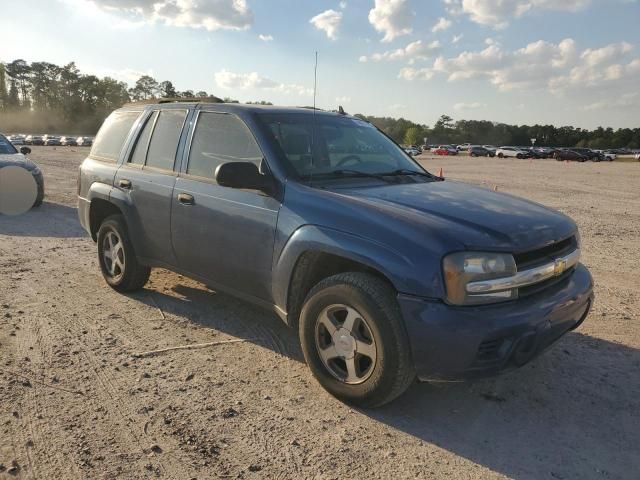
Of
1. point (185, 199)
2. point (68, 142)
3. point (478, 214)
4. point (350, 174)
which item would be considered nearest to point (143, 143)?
point (185, 199)

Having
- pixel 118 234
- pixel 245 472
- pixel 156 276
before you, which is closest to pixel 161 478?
pixel 245 472

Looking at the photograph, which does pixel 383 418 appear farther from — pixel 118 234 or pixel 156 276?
pixel 156 276

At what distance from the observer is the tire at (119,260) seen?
487 centimetres

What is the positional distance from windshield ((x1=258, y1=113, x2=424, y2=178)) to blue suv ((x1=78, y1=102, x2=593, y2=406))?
0.01 m

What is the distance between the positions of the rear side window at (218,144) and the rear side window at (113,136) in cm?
117

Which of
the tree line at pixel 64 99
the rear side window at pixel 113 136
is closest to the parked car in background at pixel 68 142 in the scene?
the tree line at pixel 64 99

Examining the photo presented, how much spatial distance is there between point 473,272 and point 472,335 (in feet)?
1.09

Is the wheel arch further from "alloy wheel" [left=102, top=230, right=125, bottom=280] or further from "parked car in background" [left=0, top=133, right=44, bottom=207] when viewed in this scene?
"parked car in background" [left=0, top=133, right=44, bottom=207]

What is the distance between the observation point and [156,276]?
19.0ft

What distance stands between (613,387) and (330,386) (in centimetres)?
195

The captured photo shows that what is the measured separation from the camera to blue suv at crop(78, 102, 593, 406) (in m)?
2.75

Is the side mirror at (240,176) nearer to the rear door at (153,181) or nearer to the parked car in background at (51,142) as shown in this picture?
the rear door at (153,181)

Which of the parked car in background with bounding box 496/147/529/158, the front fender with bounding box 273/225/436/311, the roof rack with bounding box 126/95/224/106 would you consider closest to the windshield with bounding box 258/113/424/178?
the front fender with bounding box 273/225/436/311

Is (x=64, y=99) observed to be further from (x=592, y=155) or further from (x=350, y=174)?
(x=350, y=174)
